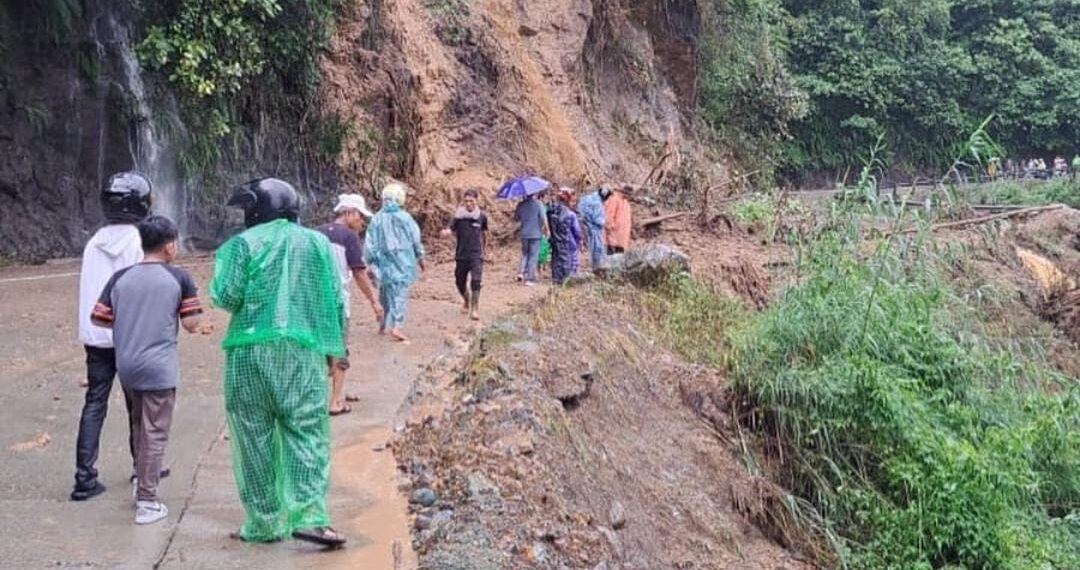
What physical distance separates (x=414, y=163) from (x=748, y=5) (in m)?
15.1

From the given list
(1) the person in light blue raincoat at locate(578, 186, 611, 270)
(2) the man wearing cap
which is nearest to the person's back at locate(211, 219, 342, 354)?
(2) the man wearing cap

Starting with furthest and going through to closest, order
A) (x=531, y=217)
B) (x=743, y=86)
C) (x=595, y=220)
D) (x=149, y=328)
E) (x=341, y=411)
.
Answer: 1. (x=743, y=86)
2. (x=595, y=220)
3. (x=531, y=217)
4. (x=341, y=411)
5. (x=149, y=328)

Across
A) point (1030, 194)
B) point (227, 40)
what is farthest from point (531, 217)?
point (1030, 194)

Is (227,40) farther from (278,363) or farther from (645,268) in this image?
(278,363)

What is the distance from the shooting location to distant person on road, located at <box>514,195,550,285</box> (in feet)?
47.1

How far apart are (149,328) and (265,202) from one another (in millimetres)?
899

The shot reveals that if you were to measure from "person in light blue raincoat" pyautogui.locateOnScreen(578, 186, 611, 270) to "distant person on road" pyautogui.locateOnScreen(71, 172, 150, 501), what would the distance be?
9.73 m

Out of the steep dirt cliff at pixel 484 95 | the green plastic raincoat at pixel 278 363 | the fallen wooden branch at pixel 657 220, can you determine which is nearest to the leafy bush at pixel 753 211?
the fallen wooden branch at pixel 657 220

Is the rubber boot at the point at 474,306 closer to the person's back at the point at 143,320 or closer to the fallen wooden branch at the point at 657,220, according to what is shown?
the person's back at the point at 143,320

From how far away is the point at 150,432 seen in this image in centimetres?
534

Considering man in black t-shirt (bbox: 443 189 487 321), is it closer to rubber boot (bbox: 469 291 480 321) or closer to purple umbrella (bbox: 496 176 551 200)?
rubber boot (bbox: 469 291 480 321)

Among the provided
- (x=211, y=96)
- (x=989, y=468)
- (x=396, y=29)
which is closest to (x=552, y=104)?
(x=396, y=29)

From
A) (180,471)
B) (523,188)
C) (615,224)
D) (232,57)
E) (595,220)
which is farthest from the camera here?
(615,224)

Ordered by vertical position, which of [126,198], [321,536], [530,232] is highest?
[126,198]
